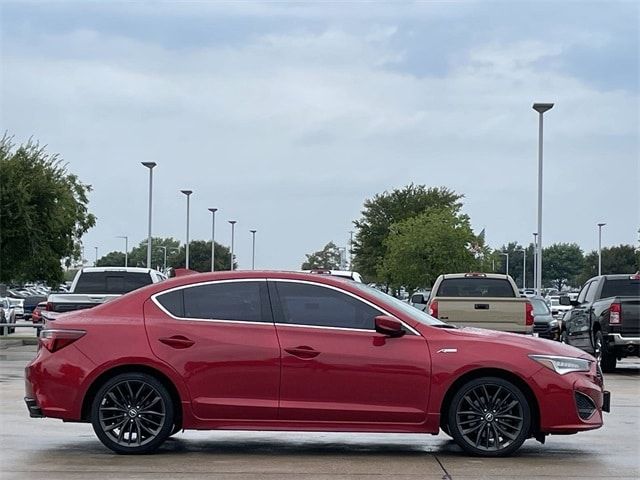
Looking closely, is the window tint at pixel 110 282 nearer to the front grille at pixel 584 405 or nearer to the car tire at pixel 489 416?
the car tire at pixel 489 416

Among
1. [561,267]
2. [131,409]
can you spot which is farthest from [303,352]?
[561,267]

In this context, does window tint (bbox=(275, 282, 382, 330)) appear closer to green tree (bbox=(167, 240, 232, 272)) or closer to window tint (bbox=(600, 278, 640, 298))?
window tint (bbox=(600, 278, 640, 298))

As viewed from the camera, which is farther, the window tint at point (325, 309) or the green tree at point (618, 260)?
the green tree at point (618, 260)

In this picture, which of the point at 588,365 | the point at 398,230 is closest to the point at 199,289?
the point at 588,365

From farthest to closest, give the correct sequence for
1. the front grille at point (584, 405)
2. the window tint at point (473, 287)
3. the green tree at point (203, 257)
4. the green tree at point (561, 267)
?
→ the green tree at point (561, 267) < the green tree at point (203, 257) < the window tint at point (473, 287) < the front grille at point (584, 405)

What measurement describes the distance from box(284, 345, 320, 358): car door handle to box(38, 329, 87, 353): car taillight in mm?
1801

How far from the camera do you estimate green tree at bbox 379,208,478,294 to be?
219ft

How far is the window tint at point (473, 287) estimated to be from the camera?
2334 centimetres

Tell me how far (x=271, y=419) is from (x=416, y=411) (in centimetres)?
123

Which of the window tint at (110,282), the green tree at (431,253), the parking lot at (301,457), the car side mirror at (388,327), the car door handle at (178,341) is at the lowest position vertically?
the parking lot at (301,457)

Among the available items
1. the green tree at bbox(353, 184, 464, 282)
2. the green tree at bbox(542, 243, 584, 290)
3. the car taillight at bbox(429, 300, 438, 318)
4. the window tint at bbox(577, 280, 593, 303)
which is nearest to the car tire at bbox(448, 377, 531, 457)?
the car taillight at bbox(429, 300, 438, 318)

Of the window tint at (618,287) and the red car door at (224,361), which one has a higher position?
the window tint at (618,287)

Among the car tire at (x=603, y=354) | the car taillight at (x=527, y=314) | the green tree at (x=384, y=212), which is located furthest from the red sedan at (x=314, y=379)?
the green tree at (x=384, y=212)

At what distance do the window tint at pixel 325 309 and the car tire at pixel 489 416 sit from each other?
→ 40.4 inches
